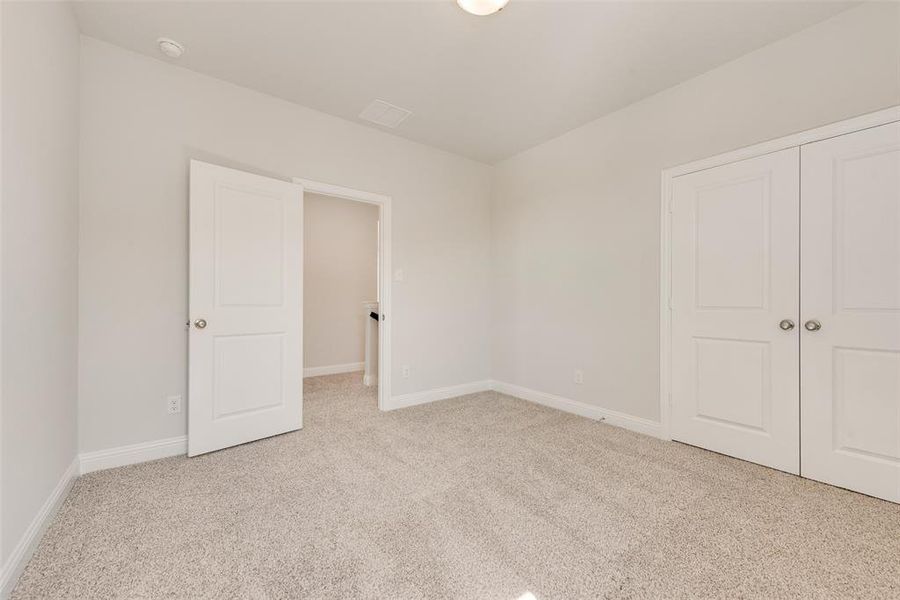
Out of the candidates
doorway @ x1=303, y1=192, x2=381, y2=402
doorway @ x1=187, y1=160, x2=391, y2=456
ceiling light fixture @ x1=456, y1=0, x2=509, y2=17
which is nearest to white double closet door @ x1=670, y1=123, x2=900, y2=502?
ceiling light fixture @ x1=456, y1=0, x2=509, y2=17

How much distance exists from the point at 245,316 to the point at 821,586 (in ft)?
10.8

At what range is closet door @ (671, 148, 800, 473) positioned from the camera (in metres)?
2.26

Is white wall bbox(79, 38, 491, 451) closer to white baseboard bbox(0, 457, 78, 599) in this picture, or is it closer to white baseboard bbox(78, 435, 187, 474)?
white baseboard bbox(78, 435, 187, 474)

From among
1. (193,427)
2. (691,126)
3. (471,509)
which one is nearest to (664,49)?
(691,126)

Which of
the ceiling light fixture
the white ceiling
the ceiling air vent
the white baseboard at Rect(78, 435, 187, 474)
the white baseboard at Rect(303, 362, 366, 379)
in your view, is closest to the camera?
the ceiling light fixture

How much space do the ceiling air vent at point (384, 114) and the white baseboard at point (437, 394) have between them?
2.55 meters

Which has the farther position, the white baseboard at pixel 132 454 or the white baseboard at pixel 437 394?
the white baseboard at pixel 437 394

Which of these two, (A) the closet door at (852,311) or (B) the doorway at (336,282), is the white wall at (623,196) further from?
(B) the doorway at (336,282)

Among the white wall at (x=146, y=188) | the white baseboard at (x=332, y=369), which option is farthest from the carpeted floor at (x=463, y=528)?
the white baseboard at (x=332, y=369)

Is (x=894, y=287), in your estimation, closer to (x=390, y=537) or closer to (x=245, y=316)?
(x=390, y=537)

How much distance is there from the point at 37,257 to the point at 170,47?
1.56 metres

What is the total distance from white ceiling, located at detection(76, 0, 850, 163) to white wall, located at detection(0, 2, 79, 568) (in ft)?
2.06

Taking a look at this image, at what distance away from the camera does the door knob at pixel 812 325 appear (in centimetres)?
214

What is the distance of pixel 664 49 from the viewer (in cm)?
Result: 235
